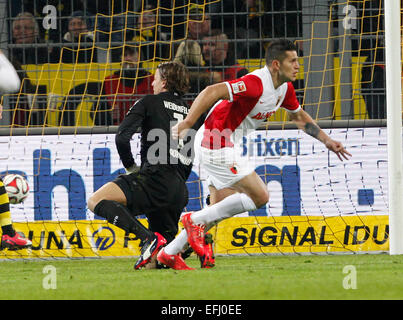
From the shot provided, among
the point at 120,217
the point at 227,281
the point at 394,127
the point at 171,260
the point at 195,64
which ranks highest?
the point at 195,64

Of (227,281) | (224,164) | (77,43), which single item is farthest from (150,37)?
(227,281)

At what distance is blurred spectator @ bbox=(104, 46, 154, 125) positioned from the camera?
35.2 ft

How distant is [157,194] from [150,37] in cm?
390

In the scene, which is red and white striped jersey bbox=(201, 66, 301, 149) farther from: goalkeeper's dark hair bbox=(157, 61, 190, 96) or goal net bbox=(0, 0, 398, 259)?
goal net bbox=(0, 0, 398, 259)

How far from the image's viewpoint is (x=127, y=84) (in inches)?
431

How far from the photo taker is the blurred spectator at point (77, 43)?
11102 mm

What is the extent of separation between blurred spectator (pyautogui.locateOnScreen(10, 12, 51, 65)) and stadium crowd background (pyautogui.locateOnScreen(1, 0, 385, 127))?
1 cm

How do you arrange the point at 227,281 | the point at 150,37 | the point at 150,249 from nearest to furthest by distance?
the point at 227,281 < the point at 150,249 < the point at 150,37

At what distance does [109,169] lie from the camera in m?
9.80

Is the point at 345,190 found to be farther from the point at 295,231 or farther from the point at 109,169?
the point at 109,169

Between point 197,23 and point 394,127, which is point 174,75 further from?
point 197,23

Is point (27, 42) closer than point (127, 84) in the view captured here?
No

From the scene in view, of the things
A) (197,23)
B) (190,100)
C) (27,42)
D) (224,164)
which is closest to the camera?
(224,164)

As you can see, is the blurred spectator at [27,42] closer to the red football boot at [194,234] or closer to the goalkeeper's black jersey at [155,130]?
the goalkeeper's black jersey at [155,130]
